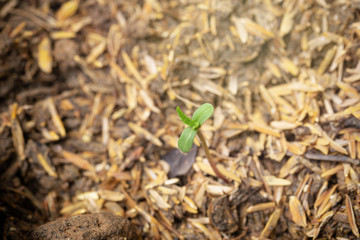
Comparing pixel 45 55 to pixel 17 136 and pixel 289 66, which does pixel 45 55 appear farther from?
pixel 289 66

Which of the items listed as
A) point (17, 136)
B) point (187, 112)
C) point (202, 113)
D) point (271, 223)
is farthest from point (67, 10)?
point (271, 223)

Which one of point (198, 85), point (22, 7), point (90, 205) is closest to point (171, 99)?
point (198, 85)

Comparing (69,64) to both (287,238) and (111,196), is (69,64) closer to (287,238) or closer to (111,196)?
(111,196)

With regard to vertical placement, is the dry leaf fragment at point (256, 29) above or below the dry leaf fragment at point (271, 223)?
above

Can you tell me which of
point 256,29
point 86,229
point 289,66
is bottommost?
point 86,229

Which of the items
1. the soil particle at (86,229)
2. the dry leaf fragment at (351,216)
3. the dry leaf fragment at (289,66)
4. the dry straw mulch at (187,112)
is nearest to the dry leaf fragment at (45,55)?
the dry straw mulch at (187,112)

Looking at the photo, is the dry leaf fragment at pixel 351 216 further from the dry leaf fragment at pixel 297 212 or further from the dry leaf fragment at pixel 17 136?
the dry leaf fragment at pixel 17 136
